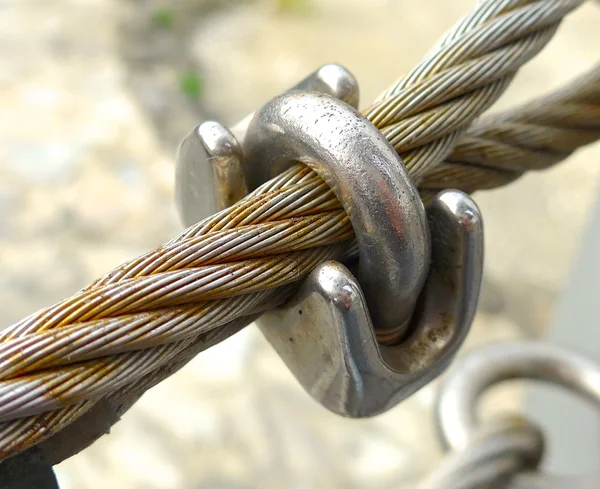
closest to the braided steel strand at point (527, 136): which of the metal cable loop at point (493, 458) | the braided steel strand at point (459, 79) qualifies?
the braided steel strand at point (459, 79)

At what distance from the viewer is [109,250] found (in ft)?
5.41

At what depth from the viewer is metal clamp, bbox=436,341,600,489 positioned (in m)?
0.43

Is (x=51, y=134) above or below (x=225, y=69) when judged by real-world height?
below

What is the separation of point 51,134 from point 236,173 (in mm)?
1660

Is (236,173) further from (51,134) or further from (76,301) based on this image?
(51,134)

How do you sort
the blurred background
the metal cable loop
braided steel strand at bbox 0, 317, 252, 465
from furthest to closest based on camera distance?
the blurred background → the metal cable loop → braided steel strand at bbox 0, 317, 252, 465

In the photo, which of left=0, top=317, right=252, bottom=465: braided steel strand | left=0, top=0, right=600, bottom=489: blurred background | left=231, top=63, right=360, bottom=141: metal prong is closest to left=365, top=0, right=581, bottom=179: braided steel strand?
left=231, top=63, right=360, bottom=141: metal prong

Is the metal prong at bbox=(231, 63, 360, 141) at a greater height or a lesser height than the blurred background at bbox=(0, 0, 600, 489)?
lesser

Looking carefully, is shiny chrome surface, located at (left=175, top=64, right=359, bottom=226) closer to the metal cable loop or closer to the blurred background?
the metal cable loop

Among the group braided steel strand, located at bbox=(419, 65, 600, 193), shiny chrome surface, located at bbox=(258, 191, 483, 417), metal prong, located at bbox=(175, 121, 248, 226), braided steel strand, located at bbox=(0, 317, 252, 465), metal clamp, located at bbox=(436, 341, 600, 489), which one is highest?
metal prong, located at bbox=(175, 121, 248, 226)

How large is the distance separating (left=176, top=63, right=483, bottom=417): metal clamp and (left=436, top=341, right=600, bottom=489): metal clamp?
4.2 inches

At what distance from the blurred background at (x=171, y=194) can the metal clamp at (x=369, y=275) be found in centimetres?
89

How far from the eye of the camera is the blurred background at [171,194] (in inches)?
54.4

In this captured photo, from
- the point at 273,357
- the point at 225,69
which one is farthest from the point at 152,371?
the point at 225,69
